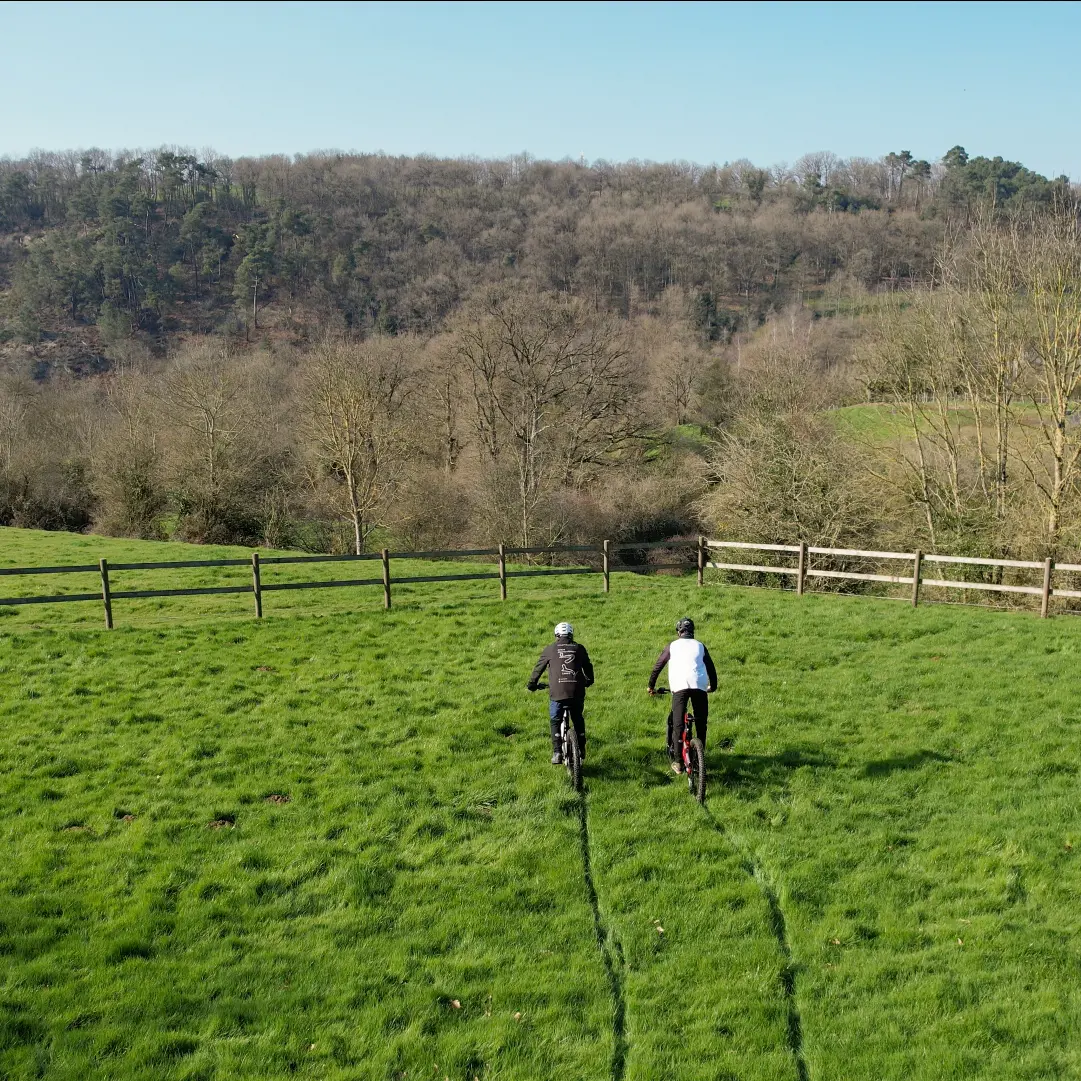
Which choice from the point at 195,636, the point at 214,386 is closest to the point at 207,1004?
the point at 195,636

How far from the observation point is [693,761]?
8.95 meters

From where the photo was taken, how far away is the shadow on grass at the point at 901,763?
31.1 feet

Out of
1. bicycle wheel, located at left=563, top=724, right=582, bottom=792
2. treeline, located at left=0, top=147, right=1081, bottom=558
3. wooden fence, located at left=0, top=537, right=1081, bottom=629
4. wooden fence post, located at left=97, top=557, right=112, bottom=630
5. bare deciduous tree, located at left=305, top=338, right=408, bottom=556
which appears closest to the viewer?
bicycle wheel, located at left=563, top=724, right=582, bottom=792

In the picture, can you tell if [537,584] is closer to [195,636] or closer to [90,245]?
[195,636]

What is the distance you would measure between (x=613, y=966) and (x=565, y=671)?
3.35 meters

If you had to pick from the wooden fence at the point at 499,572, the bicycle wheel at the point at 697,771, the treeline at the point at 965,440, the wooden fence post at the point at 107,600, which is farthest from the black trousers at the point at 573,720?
the treeline at the point at 965,440

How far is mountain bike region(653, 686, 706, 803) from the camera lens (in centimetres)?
880

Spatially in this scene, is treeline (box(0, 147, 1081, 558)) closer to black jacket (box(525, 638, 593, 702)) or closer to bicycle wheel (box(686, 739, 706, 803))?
bicycle wheel (box(686, 739, 706, 803))

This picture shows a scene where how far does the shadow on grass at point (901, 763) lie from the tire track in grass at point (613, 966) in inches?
140

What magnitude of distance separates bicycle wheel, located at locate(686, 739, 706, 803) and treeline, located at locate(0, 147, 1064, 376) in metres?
78.9

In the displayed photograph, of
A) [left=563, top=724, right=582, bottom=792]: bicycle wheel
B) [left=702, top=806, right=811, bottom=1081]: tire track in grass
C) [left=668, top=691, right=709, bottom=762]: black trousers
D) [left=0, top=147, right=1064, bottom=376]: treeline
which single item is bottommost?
[left=702, top=806, right=811, bottom=1081]: tire track in grass

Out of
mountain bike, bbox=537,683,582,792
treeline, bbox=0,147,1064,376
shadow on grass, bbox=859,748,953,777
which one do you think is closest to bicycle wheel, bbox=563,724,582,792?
mountain bike, bbox=537,683,582,792

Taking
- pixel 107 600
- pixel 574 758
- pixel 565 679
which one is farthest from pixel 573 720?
pixel 107 600

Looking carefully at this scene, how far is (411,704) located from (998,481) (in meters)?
Result: 21.4
